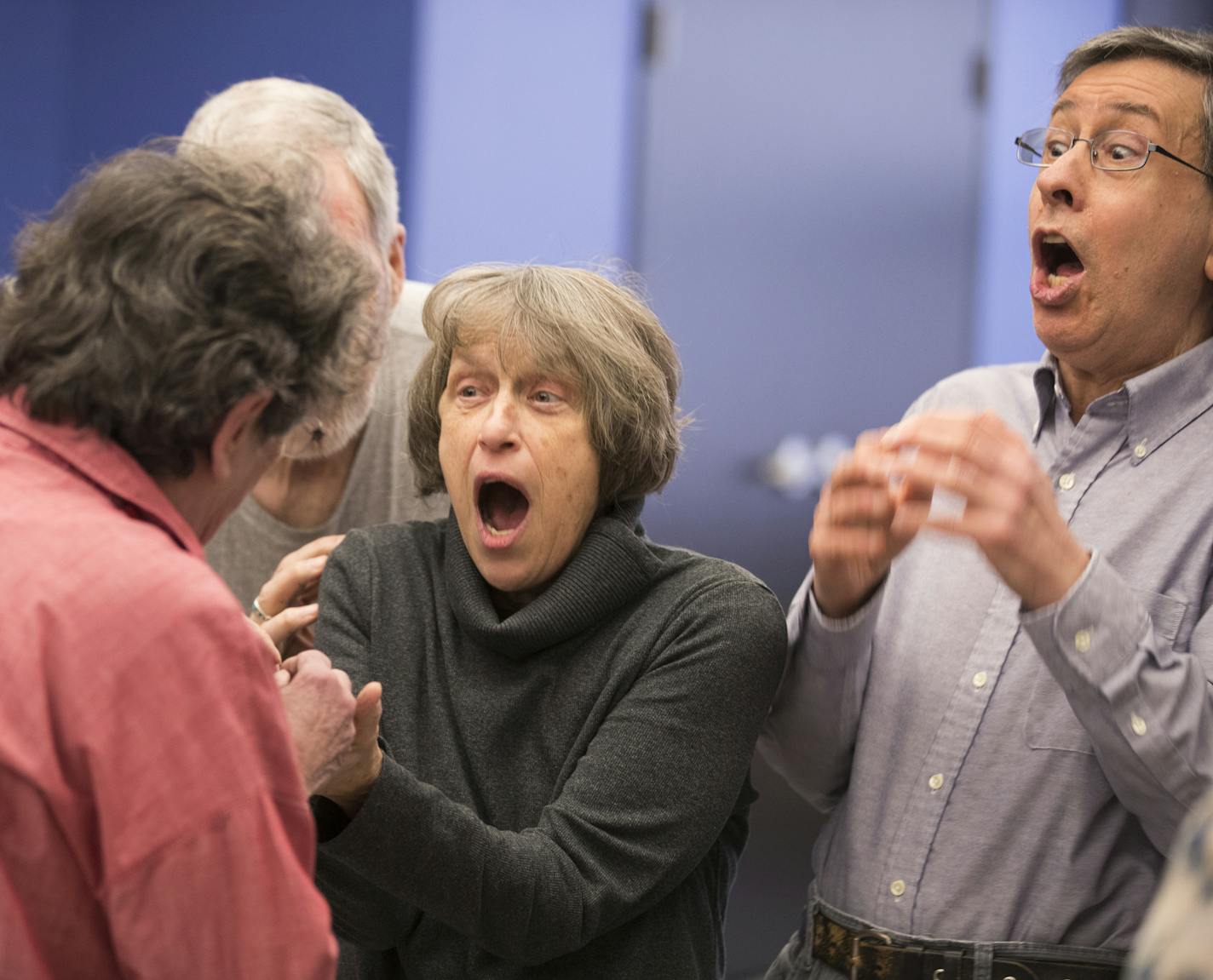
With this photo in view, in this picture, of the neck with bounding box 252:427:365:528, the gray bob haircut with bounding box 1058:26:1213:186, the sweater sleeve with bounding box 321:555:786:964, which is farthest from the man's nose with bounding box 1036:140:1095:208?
the neck with bounding box 252:427:365:528

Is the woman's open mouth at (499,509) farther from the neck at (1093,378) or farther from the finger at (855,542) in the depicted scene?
the neck at (1093,378)

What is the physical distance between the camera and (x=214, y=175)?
4.09ft

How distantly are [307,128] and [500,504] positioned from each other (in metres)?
0.78

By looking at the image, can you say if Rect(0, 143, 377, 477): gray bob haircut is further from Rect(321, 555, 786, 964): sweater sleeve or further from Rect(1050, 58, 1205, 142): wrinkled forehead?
Rect(1050, 58, 1205, 142): wrinkled forehead

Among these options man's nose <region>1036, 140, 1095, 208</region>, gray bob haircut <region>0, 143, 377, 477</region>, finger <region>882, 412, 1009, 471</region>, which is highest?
man's nose <region>1036, 140, 1095, 208</region>

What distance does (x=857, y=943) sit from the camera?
1.69 metres

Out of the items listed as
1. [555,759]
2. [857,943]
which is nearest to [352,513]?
[555,759]

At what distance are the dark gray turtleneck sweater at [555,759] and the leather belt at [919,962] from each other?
0.14 metres

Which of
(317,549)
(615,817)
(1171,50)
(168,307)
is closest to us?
(168,307)

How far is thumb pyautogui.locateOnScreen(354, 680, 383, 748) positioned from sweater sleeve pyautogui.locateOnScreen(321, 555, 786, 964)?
0.16ft

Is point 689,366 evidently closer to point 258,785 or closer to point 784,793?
point 784,793

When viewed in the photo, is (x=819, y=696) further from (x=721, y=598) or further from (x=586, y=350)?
(x=586, y=350)

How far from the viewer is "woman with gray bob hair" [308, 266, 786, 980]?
4.99 ft

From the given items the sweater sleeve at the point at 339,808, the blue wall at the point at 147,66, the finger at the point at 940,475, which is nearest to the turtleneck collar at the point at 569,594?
the sweater sleeve at the point at 339,808
